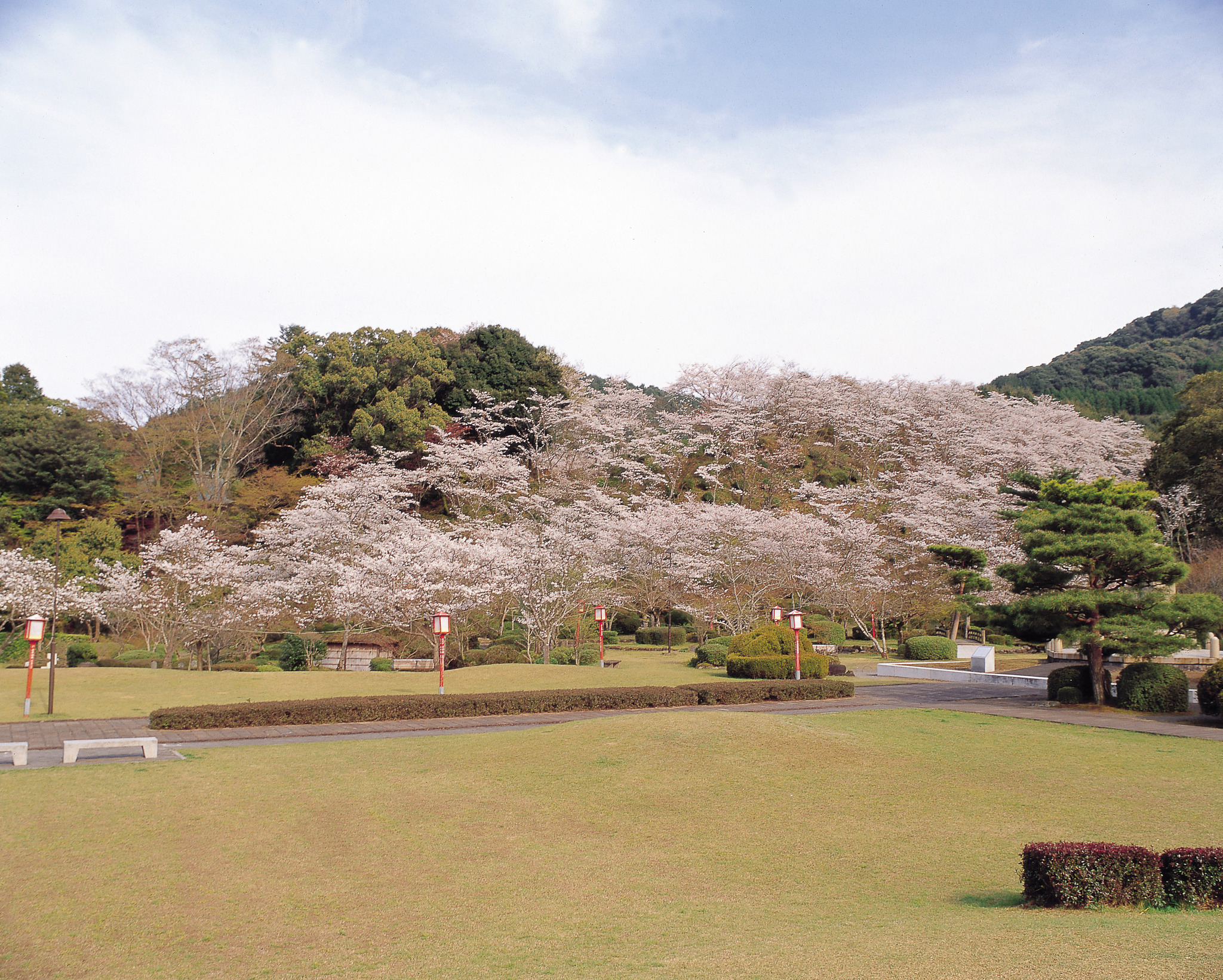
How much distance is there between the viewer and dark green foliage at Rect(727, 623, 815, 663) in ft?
80.5

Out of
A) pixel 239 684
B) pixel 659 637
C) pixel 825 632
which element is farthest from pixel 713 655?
pixel 239 684

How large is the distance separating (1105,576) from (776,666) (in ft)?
27.1

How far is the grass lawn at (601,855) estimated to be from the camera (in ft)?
16.4

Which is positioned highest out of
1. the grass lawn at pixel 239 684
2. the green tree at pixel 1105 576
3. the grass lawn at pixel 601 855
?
the green tree at pixel 1105 576

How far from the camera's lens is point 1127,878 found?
19.1 ft

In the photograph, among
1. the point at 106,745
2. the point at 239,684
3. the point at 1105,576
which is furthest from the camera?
the point at 239,684

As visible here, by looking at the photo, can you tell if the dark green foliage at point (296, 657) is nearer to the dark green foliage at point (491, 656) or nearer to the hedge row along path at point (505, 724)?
the dark green foliage at point (491, 656)

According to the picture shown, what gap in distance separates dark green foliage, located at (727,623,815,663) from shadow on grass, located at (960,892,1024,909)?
17697 millimetres

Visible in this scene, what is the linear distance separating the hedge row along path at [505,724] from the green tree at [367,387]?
24.5 meters

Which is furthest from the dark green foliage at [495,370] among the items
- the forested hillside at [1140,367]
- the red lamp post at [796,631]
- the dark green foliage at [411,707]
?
the forested hillside at [1140,367]

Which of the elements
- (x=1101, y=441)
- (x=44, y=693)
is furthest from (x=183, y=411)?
(x=1101, y=441)

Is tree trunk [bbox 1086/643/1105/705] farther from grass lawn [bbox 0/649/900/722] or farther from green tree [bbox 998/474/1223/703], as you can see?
grass lawn [bbox 0/649/900/722]

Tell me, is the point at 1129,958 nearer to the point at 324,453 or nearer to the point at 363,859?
the point at 363,859

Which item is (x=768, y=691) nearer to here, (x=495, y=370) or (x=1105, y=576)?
(x=1105, y=576)
